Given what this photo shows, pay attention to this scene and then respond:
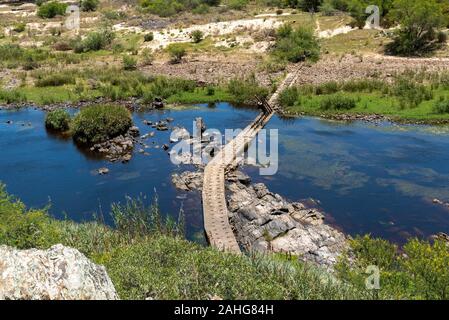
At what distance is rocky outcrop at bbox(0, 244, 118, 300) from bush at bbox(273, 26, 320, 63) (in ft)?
164

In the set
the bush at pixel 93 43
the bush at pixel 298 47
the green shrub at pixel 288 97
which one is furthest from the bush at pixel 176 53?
the green shrub at pixel 288 97

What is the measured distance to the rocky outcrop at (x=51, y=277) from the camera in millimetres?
11648

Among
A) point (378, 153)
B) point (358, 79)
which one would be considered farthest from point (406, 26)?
point (378, 153)

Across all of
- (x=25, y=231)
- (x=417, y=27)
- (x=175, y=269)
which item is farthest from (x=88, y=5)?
(x=175, y=269)

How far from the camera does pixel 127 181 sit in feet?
101

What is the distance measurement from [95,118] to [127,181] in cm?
961

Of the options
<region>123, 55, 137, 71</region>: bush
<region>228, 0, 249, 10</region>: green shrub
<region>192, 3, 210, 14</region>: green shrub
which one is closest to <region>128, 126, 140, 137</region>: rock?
<region>123, 55, 137, 71</region>: bush

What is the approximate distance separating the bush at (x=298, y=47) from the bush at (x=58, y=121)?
29289mm

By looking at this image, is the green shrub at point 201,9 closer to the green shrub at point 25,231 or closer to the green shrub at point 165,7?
the green shrub at point 165,7

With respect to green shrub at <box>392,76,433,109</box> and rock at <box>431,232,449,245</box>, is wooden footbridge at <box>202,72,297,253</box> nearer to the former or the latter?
rock at <box>431,232,449,245</box>

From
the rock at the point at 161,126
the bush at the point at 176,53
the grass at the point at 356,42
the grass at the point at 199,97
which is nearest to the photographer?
the rock at the point at 161,126

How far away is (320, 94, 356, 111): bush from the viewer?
141 feet
